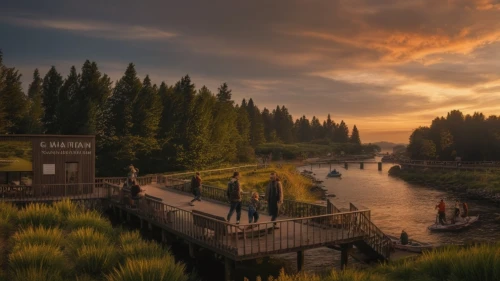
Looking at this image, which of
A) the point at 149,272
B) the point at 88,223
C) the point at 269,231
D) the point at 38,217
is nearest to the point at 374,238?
the point at 269,231

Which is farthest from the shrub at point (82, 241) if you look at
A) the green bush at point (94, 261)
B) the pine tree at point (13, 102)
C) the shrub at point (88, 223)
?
the pine tree at point (13, 102)

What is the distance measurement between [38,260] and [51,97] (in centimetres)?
5699

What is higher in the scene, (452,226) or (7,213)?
(7,213)

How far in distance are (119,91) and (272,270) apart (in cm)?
4415

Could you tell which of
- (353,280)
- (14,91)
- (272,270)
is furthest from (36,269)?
(14,91)

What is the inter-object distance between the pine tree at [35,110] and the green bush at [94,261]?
5531cm

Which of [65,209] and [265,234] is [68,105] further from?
[265,234]

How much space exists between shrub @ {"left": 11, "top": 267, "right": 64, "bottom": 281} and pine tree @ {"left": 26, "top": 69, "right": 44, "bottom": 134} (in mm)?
56190

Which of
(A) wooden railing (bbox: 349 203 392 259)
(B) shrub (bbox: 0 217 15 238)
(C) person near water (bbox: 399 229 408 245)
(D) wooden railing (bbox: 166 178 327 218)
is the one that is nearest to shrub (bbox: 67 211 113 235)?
(B) shrub (bbox: 0 217 15 238)

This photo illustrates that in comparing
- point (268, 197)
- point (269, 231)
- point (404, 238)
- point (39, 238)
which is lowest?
point (404, 238)

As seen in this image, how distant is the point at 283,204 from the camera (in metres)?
22.0

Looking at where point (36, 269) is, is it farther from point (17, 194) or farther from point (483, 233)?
point (483, 233)

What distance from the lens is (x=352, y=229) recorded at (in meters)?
17.7

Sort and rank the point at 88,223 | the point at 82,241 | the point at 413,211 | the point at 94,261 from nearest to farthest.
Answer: the point at 94,261
the point at 82,241
the point at 88,223
the point at 413,211
